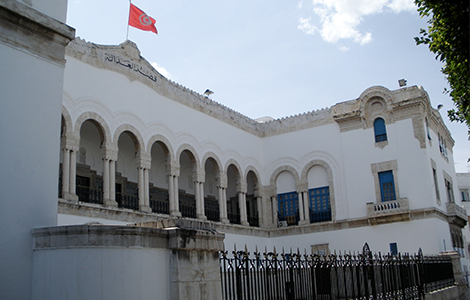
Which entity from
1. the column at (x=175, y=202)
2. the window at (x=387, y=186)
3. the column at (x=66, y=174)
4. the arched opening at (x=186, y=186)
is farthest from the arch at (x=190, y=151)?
the window at (x=387, y=186)

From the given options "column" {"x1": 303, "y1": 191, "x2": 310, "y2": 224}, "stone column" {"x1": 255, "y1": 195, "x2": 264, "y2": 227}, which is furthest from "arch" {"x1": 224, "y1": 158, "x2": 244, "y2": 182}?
"column" {"x1": 303, "y1": 191, "x2": 310, "y2": 224}

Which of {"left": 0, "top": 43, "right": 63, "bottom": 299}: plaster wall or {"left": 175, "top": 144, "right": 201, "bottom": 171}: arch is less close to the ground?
{"left": 175, "top": 144, "right": 201, "bottom": 171}: arch

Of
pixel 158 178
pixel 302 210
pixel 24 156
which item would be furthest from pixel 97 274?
pixel 302 210

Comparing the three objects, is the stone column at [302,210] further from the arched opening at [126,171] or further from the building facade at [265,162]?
the arched opening at [126,171]

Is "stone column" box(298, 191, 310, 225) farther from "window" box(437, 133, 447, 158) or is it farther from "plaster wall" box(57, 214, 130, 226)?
"plaster wall" box(57, 214, 130, 226)

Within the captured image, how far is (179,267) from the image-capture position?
561 cm

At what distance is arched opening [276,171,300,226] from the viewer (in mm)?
22656

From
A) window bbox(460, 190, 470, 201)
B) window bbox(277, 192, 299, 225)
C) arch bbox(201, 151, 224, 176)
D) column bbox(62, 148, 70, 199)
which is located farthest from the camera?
window bbox(460, 190, 470, 201)

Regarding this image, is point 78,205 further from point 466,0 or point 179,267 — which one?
point 466,0

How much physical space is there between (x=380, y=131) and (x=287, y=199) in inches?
206

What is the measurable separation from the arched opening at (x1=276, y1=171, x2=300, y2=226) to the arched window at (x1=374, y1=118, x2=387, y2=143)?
4260mm

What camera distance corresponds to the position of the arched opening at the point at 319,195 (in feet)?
72.0

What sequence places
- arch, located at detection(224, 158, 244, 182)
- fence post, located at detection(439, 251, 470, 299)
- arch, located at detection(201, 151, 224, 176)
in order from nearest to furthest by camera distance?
fence post, located at detection(439, 251, 470, 299), arch, located at detection(201, 151, 224, 176), arch, located at detection(224, 158, 244, 182)

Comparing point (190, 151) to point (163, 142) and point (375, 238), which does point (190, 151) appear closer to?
point (163, 142)
